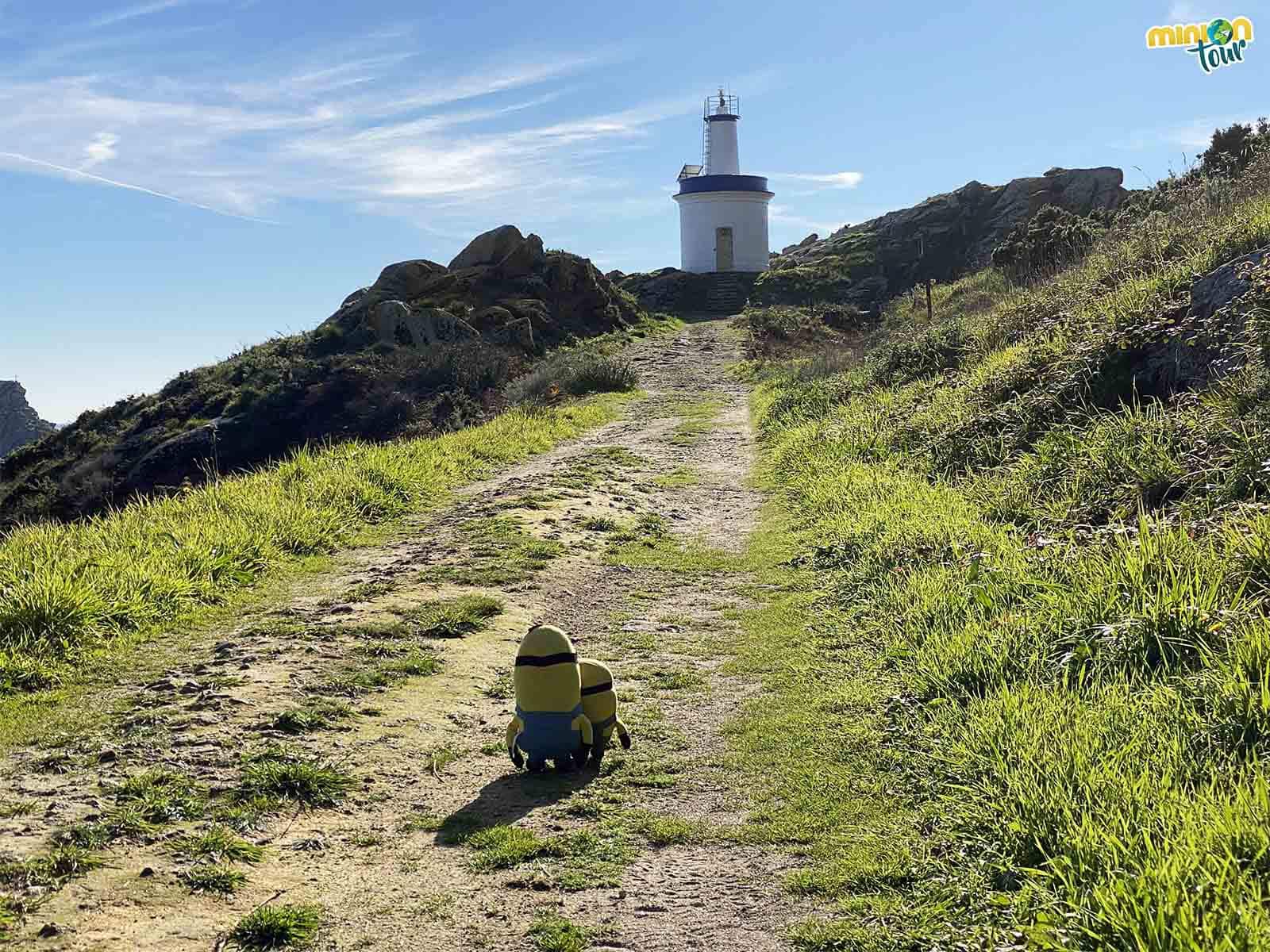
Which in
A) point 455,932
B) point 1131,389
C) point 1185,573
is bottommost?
point 455,932

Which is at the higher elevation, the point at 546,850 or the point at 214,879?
the point at 214,879

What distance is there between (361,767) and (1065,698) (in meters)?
3.26

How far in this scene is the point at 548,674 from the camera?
4910 millimetres

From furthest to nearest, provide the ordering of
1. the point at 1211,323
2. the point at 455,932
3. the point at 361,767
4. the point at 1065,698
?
the point at 1211,323
the point at 361,767
the point at 1065,698
the point at 455,932

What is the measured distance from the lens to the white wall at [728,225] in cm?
5234

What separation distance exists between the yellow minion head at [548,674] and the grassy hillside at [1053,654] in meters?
0.98

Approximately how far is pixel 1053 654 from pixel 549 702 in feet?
8.01

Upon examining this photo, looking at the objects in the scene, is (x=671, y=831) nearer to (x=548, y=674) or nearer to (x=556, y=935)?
(x=556, y=935)

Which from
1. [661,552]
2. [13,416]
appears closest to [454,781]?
[661,552]

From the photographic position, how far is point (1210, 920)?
8.41 ft

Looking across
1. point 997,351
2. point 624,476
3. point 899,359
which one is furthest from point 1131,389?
point 899,359

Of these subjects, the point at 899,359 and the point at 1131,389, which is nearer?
the point at 1131,389

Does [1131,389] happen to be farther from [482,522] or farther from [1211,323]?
[482,522]

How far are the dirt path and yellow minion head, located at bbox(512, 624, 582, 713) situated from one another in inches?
14.9
